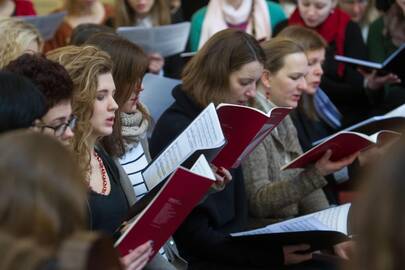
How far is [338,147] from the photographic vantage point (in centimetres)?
362

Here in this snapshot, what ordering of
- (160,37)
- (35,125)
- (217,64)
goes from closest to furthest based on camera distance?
(35,125)
(217,64)
(160,37)

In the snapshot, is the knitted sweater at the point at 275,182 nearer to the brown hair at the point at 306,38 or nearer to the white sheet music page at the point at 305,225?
the white sheet music page at the point at 305,225

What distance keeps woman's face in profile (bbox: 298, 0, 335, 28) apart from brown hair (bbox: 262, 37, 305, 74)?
4.02 feet

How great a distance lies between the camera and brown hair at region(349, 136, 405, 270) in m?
1.48

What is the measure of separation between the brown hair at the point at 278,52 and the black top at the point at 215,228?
2.43 feet

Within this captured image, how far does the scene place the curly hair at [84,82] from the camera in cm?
312

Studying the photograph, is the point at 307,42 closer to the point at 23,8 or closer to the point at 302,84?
the point at 302,84

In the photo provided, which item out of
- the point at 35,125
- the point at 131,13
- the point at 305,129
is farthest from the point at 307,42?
the point at 35,125

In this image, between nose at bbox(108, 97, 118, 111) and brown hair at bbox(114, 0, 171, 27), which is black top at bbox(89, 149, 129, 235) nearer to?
nose at bbox(108, 97, 118, 111)

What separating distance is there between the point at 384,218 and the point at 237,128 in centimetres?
181

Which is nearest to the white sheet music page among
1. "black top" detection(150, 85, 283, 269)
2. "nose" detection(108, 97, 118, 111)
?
"black top" detection(150, 85, 283, 269)

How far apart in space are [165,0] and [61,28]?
2.13 ft

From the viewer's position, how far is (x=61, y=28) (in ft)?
18.9

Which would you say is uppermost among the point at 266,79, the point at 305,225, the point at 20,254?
the point at 20,254
